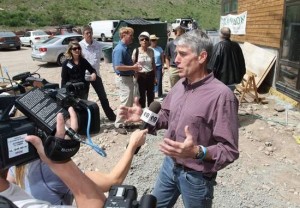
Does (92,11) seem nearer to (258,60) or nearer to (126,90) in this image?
(258,60)

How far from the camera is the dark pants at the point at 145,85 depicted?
6.98 metres

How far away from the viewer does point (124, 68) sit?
627cm

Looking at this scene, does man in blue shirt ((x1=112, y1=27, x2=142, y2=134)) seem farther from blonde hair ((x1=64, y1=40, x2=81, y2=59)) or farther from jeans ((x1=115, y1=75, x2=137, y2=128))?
blonde hair ((x1=64, y1=40, x2=81, y2=59))

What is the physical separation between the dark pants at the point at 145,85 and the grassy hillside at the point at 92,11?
128 feet

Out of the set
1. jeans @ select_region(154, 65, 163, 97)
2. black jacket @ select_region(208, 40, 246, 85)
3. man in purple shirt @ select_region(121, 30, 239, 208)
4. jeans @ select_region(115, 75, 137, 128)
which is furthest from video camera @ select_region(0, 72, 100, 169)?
jeans @ select_region(154, 65, 163, 97)

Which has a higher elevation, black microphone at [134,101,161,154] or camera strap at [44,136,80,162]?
camera strap at [44,136,80,162]

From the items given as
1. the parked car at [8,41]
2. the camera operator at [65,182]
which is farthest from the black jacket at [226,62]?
the parked car at [8,41]

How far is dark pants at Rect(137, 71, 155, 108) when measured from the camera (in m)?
6.98

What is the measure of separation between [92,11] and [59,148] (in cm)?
→ 5558

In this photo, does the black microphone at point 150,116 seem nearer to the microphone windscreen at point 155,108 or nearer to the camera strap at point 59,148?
the microphone windscreen at point 155,108

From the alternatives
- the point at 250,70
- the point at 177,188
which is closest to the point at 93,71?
the point at 177,188

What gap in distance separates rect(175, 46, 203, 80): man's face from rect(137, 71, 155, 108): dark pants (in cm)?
441

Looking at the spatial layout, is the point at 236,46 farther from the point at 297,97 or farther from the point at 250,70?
the point at 250,70

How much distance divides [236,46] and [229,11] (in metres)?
8.19
